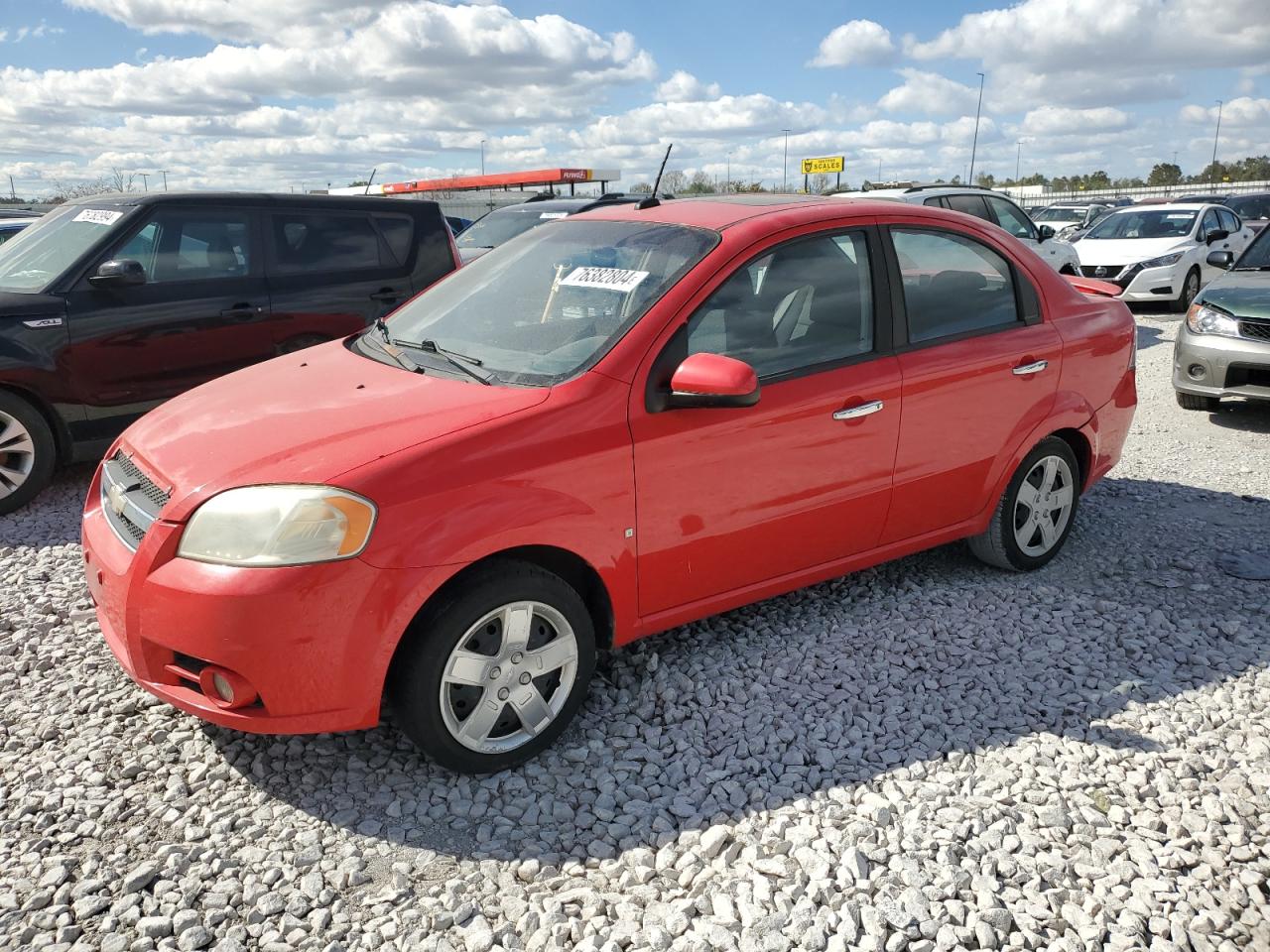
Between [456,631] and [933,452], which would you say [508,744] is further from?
[933,452]

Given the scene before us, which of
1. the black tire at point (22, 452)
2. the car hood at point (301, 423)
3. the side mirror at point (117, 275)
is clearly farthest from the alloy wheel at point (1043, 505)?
the black tire at point (22, 452)

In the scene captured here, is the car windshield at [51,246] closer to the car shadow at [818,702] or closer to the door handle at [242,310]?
the door handle at [242,310]

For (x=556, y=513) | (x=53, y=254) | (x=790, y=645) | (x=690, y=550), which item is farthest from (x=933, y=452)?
(x=53, y=254)

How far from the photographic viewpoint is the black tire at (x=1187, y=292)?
1372 cm

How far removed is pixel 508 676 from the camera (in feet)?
10.1

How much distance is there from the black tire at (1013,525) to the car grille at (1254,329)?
3658 mm

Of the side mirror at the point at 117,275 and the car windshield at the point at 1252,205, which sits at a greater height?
the side mirror at the point at 117,275

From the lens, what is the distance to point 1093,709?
3.54 m

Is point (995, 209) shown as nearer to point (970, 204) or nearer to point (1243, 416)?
point (970, 204)

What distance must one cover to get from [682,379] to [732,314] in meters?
0.49

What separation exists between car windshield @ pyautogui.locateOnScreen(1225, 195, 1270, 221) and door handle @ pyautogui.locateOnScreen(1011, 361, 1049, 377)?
941 inches

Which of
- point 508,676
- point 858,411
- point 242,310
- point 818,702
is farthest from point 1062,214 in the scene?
point 508,676

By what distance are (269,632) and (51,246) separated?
195 inches

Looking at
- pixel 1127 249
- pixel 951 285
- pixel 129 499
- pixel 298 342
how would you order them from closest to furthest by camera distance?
pixel 129 499 → pixel 951 285 → pixel 298 342 → pixel 1127 249
